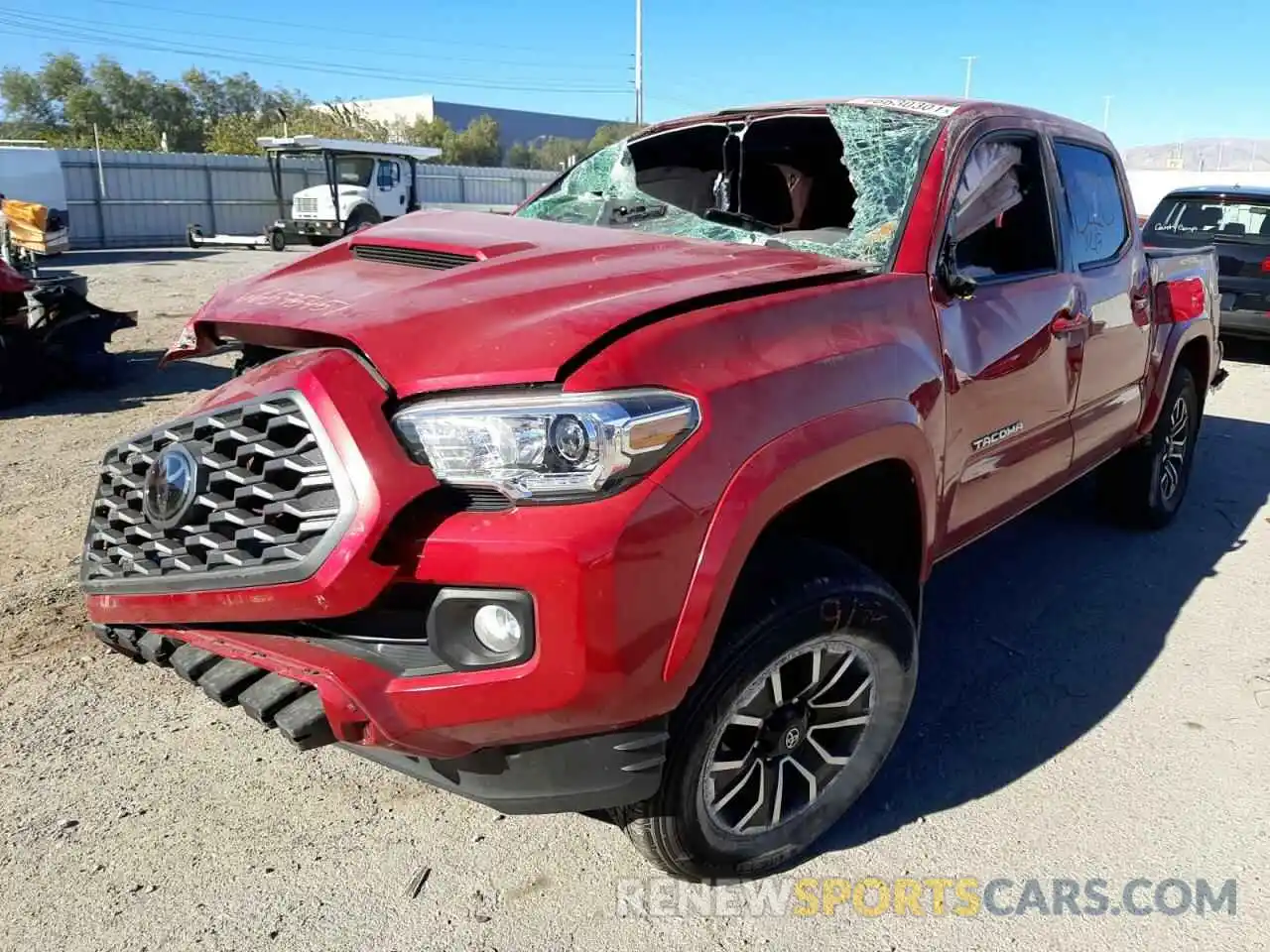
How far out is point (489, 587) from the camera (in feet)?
6.34

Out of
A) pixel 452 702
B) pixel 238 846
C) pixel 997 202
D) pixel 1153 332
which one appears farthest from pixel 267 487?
pixel 1153 332

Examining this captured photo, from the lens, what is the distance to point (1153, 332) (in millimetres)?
4523

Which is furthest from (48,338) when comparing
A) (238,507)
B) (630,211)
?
(238,507)

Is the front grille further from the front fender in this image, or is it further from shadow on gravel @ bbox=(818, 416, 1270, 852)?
shadow on gravel @ bbox=(818, 416, 1270, 852)

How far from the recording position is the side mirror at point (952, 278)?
2.92 meters

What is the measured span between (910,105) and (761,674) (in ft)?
6.90

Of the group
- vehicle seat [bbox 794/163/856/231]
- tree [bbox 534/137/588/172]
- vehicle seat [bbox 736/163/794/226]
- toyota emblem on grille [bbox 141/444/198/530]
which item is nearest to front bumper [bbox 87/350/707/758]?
toyota emblem on grille [bbox 141/444/198/530]

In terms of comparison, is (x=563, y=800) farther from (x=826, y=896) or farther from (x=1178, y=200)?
(x=1178, y=200)

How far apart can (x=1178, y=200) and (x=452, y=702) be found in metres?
11.3

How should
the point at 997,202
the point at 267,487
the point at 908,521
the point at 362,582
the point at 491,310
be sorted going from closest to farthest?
1. the point at 362,582
2. the point at 267,487
3. the point at 491,310
4. the point at 908,521
5. the point at 997,202

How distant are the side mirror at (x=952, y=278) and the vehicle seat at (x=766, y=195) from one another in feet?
3.47

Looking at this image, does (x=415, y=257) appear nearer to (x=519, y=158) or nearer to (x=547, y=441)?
(x=547, y=441)

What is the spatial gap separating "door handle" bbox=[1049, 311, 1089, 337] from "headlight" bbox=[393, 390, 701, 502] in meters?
2.07

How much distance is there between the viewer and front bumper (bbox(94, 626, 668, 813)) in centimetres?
205
